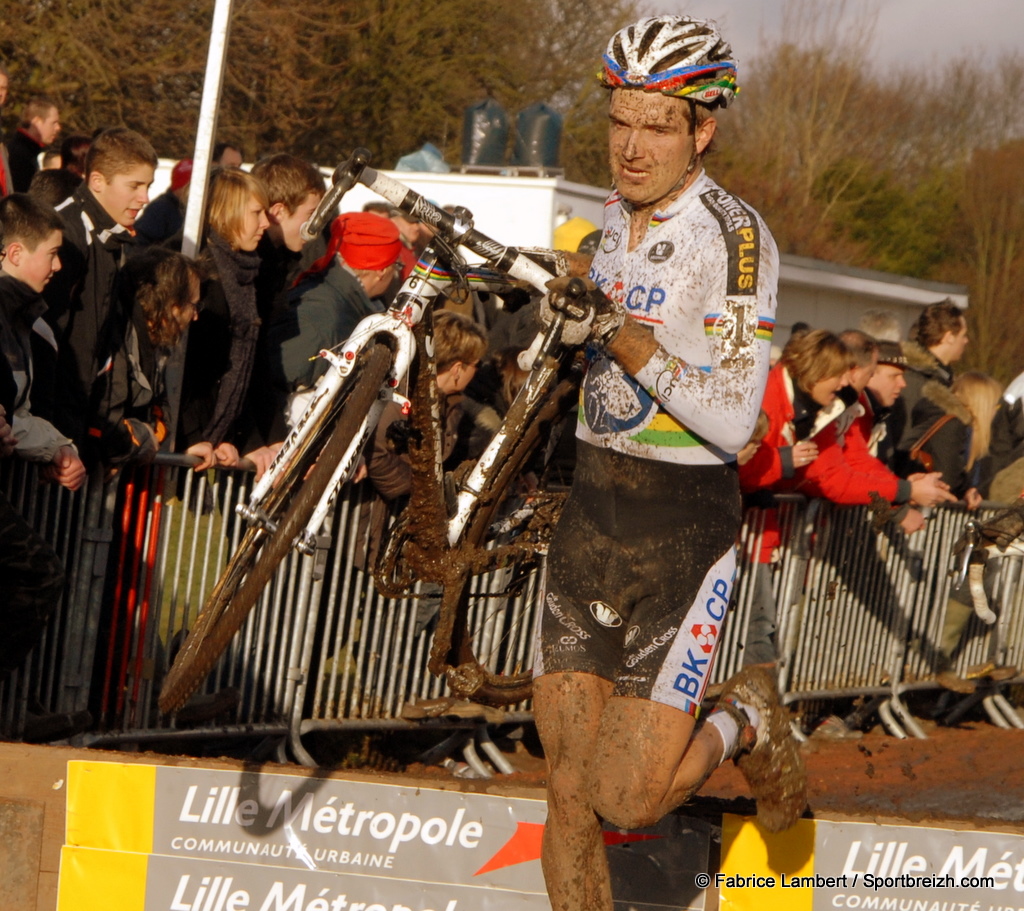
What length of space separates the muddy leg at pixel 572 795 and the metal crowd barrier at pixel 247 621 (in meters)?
0.76

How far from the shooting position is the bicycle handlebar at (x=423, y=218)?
4.13m

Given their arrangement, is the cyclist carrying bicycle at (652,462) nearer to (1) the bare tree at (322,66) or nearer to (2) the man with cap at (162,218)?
(2) the man with cap at (162,218)

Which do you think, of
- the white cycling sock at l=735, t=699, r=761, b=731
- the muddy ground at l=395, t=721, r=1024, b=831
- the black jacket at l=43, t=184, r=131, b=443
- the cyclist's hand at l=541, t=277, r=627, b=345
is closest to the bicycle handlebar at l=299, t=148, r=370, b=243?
the cyclist's hand at l=541, t=277, r=627, b=345

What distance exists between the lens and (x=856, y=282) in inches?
791

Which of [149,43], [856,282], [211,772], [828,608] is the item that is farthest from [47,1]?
[211,772]

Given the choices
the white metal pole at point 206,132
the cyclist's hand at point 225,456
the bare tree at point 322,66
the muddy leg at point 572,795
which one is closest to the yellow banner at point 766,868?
the muddy leg at point 572,795

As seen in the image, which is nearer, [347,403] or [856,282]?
[347,403]

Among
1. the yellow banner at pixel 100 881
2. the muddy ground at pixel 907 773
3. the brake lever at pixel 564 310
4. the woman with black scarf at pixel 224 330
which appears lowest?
the muddy ground at pixel 907 773

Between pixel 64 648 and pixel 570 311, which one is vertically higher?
pixel 570 311

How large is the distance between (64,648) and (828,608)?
186 inches

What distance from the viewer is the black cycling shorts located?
13.3 ft

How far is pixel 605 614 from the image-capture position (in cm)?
A: 426

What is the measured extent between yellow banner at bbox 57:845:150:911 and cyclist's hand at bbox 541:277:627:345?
7.97ft

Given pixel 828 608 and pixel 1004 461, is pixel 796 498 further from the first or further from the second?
pixel 1004 461
